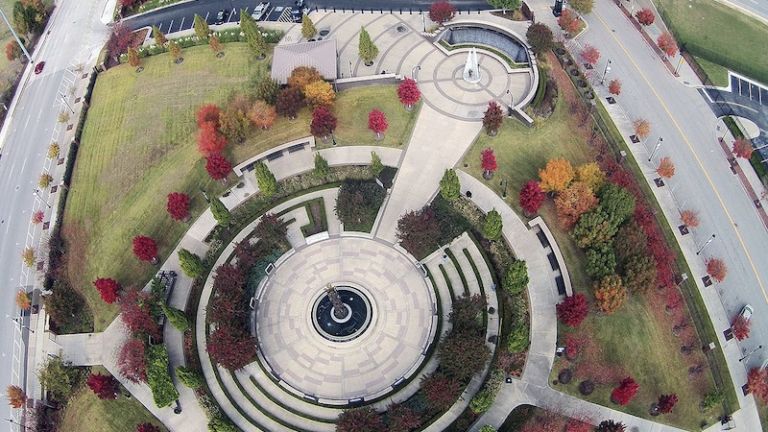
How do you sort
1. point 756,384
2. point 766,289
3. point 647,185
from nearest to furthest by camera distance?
point 756,384 < point 766,289 < point 647,185

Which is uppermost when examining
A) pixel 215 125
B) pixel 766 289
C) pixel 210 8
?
pixel 210 8

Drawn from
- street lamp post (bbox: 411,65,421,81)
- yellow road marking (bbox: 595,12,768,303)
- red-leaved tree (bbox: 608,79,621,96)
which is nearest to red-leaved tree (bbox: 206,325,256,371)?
street lamp post (bbox: 411,65,421,81)

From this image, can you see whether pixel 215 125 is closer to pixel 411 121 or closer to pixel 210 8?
pixel 411 121

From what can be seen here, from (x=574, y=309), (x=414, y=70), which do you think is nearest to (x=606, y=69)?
(x=414, y=70)

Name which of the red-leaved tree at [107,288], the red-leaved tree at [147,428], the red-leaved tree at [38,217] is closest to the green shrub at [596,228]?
the red-leaved tree at [147,428]

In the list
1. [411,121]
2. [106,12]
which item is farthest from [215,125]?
[106,12]

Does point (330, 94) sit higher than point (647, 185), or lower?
higher

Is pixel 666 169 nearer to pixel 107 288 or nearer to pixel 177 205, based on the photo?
pixel 177 205
